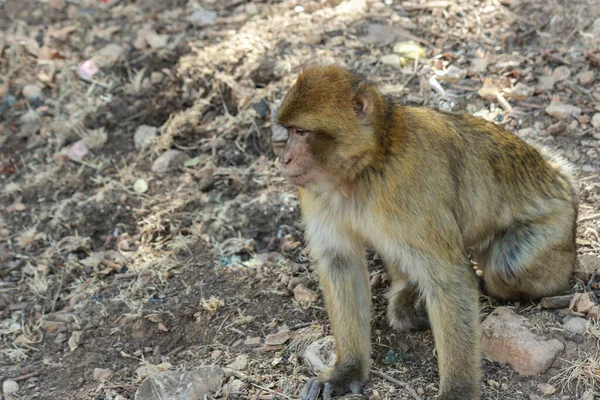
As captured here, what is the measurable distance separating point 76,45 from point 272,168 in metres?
2.57

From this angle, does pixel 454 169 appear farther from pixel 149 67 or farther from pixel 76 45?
pixel 76 45

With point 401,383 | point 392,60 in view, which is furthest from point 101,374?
point 392,60

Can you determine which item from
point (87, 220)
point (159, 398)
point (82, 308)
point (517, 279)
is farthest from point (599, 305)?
point (87, 220)

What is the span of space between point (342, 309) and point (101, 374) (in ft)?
4.44

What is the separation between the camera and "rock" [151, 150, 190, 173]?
221 inches

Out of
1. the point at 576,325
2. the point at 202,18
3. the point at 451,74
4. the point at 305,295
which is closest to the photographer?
the point at 576,325

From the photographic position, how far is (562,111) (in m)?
5.14

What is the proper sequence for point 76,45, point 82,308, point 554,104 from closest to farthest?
point 82,308, point 554,104, point 76,45

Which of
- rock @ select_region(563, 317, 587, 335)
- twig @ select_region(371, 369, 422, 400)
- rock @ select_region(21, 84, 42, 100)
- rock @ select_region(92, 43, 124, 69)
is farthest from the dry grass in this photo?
rock @ select_region(21, 84, 42, 100)

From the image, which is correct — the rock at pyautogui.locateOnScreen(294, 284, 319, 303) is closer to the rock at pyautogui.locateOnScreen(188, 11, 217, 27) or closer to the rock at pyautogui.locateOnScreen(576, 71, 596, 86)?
the rock at pyautogui.locateOnScreen(576, 71, 596, 86)

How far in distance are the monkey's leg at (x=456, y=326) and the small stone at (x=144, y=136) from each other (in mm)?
2942

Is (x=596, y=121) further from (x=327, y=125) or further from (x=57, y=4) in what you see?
(x=57, y=4)

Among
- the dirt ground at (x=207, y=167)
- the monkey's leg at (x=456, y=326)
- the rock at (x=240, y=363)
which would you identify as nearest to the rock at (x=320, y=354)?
the dirt ground at (x=207, y=167)

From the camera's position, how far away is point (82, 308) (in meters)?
4.65
